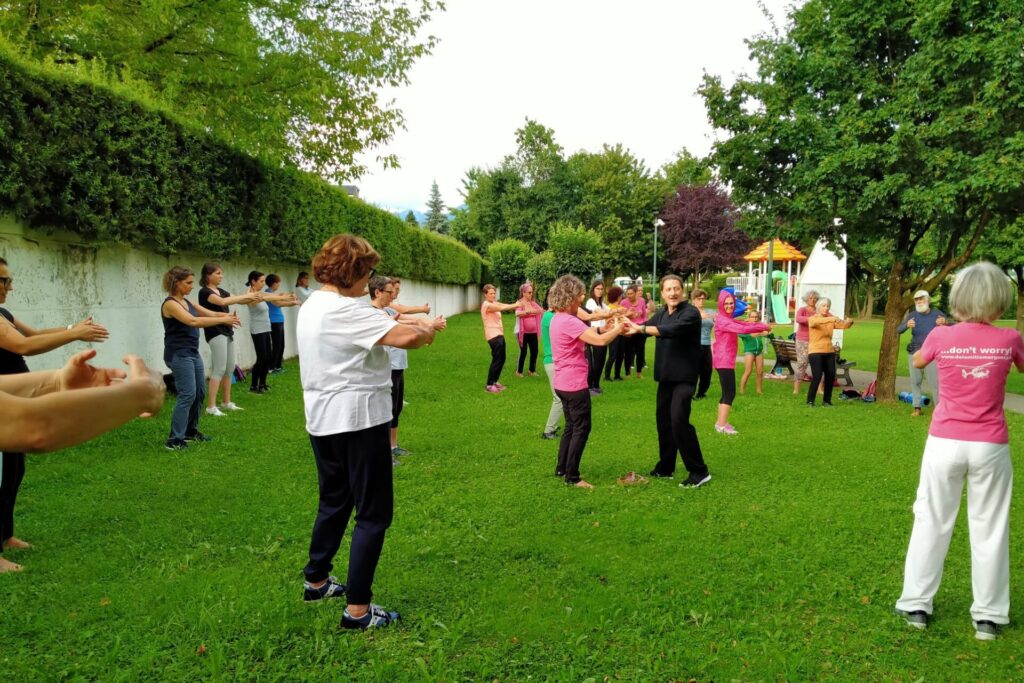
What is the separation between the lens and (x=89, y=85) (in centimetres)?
832

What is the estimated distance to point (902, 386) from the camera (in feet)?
48.8

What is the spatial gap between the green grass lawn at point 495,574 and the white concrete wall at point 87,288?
1930mm

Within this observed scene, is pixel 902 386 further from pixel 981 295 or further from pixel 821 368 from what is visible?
pixel 981 295

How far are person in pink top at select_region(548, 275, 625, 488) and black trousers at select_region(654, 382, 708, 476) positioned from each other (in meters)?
0.80

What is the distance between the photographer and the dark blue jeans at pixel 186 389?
7.34 meters

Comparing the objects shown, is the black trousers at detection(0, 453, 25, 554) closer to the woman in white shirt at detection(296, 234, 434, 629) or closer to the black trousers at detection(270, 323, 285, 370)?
the woman in white shirt at detection(296, 234, 434, 629)

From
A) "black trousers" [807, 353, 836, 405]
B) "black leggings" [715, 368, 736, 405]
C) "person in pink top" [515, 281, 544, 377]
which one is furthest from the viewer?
"person in pink top" [515, 281, 544, 377]

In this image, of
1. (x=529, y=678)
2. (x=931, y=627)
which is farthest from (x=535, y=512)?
(x=931, y=627)

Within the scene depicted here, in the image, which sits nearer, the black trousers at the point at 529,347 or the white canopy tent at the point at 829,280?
the black trousers at the point at 529,347

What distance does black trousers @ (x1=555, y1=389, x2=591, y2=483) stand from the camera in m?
6.48

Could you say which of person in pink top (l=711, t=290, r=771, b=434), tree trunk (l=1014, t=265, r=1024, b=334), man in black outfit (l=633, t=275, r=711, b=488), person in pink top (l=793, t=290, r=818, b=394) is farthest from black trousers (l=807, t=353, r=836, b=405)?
tree trunk (l=1014, t=265, r=1024, b=334)

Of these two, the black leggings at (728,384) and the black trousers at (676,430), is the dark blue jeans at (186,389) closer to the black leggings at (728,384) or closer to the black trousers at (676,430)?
the black trousers at (676,430)

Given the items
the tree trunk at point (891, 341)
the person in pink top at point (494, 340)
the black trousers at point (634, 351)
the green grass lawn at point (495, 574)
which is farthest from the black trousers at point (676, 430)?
the tree trunk at point (891, 341)

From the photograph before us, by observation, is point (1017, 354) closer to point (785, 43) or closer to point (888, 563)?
point (888, 563)
